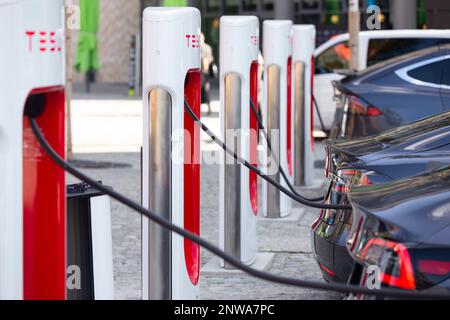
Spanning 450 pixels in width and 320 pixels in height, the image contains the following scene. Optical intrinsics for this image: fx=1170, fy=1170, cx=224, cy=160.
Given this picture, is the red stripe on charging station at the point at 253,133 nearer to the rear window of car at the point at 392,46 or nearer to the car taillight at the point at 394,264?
the car taillight at the point at 394,264

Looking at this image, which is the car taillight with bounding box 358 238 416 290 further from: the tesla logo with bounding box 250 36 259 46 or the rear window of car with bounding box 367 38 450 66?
the rear window of car with bounding box 367 38 450 66

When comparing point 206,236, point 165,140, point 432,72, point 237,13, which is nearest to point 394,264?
point 165,140

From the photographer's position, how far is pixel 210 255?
30.1ft

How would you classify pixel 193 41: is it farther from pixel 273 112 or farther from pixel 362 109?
pixel 362 109

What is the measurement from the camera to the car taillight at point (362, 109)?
38.9 feet

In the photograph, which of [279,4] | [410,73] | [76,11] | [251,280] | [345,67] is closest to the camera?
[251,280]

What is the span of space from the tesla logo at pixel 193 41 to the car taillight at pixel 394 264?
257 centimetres

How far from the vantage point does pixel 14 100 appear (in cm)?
408

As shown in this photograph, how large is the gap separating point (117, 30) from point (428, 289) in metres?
36.1

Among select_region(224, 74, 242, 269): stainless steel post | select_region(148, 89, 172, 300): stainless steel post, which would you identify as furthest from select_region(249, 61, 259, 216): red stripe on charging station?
select_region(148, 89, 172, 300): stainless steel post

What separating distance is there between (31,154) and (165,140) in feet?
7.21

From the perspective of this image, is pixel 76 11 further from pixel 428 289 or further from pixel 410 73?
pixel 428 289

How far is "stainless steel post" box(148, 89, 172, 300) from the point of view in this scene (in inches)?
251
